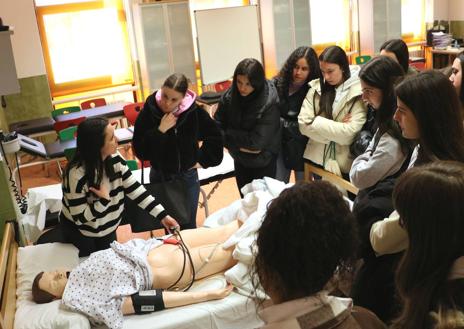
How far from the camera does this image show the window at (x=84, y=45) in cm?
639

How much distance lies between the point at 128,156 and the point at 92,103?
104cm

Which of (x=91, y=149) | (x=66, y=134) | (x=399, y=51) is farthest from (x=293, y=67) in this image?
(x=66, y=134)

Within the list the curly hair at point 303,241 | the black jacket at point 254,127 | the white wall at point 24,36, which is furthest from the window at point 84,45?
the curly hair at point 303,241

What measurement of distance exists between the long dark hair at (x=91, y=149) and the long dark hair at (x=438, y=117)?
1510 millimetres

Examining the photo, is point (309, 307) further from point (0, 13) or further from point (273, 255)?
point (0, 13)

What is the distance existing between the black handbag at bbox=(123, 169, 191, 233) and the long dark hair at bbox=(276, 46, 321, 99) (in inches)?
37.3

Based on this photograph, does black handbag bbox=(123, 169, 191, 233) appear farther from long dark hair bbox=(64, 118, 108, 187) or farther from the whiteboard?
the whiteboard

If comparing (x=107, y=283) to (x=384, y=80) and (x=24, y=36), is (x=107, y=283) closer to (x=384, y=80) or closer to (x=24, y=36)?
(x=384, y=80)

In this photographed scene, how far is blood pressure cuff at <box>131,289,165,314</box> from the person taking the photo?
2211 mm

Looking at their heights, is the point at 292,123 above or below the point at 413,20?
below

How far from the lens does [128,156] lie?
19.0 ft

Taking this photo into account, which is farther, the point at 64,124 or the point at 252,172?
the point at 64,124

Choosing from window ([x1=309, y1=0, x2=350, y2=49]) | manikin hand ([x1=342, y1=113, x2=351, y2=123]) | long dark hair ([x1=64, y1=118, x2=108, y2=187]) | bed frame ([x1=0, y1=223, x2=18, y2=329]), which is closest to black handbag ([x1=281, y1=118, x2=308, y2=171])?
manikin hand ([x1=342, y1=113, x2=351, y2=123])

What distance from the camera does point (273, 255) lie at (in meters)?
1.04
